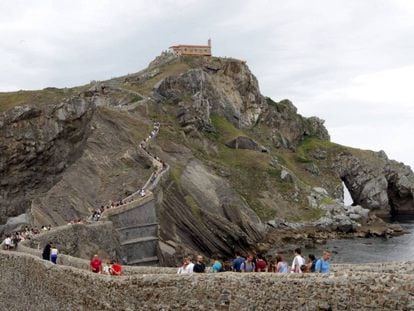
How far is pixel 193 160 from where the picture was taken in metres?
98.0

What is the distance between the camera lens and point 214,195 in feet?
299

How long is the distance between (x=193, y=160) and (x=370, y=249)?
107 ft

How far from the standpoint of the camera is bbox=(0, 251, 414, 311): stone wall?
1353cm

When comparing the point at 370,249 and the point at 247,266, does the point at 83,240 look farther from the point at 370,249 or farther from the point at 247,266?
the point at 370,249

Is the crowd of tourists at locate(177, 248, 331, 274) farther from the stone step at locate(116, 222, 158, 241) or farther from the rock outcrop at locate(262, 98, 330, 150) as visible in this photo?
the rock outcrop at locate(262, 98, 330, 150)

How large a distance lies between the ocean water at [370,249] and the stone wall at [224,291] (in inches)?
2189

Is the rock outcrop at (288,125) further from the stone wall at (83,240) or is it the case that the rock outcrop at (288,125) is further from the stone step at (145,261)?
the stone wall at (83,240)

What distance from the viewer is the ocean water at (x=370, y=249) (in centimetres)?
7528

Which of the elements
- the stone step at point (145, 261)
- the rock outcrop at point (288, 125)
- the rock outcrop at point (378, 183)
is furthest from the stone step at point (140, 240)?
the rock outcrop at point (378, 183)

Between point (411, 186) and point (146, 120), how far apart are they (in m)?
79.1

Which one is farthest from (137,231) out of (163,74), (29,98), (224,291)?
(163,74)

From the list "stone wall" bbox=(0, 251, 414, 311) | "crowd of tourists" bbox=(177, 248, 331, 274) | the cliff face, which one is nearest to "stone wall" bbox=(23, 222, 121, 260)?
"stone wall" bbox=(0, 251, 414, 311)

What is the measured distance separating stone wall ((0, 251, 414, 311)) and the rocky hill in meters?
33.7

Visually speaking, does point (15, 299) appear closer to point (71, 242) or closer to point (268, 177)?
point (71, 242)
